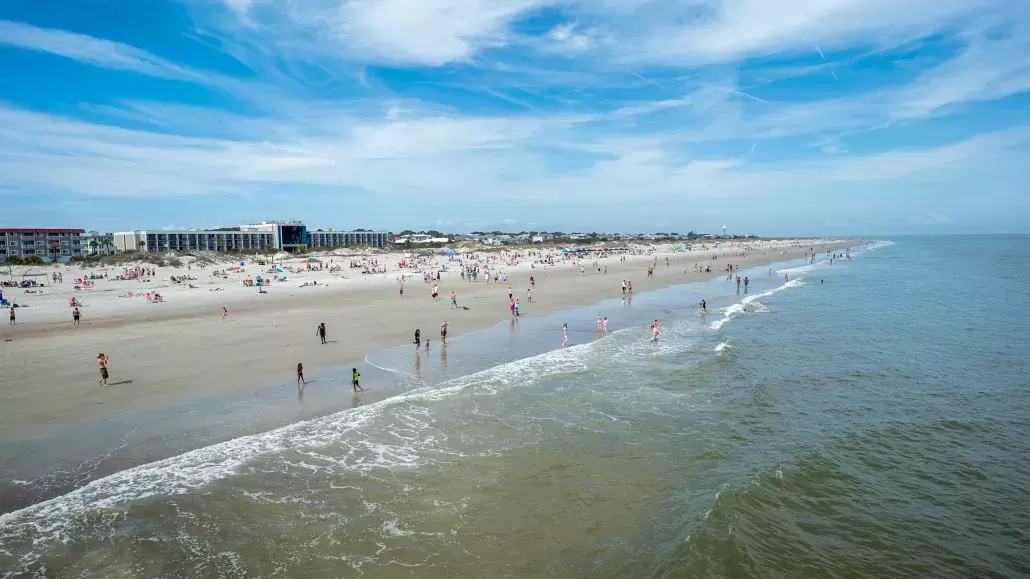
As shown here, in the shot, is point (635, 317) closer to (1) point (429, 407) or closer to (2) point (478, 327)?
(2) point (478, 327)

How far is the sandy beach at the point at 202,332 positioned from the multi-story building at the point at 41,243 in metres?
66.3

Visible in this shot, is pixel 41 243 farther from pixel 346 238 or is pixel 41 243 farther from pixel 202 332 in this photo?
pixel 202 332

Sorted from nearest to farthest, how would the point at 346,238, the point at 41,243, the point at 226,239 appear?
the point at 41,243, the point at 226,239, the point at 346,238

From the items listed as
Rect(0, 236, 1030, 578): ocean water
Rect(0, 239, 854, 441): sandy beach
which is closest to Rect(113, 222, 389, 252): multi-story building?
Rect(0, 239, 854, 441): sandy beach

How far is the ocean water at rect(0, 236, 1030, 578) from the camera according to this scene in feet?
26.5

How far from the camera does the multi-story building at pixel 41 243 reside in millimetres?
92062

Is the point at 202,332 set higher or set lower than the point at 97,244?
lower

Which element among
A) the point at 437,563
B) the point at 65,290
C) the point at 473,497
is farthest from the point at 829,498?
the point at 65,290

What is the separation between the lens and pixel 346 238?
500 ft

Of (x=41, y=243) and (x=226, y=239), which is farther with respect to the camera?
(x=226, y=239)

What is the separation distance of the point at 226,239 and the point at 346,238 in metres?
39.4

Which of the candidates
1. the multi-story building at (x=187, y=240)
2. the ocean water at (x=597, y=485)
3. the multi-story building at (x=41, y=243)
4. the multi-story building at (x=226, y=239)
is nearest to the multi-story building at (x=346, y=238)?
the multi-story building at (x=226, y=239)

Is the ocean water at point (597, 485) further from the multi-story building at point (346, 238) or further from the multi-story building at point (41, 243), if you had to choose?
the multi-story building at point (346, 238)

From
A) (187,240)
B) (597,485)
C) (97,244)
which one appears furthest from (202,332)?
(97,244)
